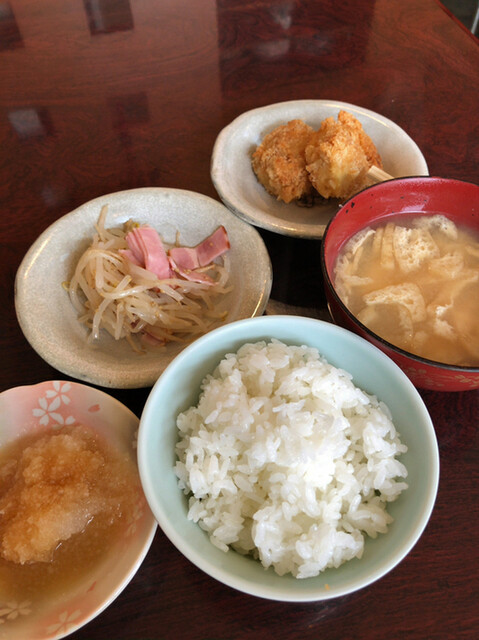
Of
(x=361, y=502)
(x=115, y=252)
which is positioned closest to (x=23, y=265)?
(x=115, y=252)

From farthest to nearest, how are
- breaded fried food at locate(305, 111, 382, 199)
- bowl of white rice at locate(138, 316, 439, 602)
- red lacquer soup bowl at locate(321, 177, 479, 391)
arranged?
breaded fried food at locate(305, 111, 382, 199) < red lacquer soup bowl at locate(321, 177, 479, 391) < bowl of white rice at locate(138, 316, 439, 602)

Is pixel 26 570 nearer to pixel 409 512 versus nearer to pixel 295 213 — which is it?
pixel 409 512

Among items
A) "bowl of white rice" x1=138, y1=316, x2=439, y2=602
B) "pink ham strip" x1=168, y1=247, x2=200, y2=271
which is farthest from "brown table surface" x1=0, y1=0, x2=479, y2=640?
"pink ham strip" x1=168, y1=247, x2=200, y2=271

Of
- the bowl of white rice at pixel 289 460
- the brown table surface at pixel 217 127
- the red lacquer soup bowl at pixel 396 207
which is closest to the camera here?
the bowl of white rice at pixel 289 460

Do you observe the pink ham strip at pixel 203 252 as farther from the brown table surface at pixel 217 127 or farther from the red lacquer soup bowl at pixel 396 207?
the red lacquer soup bowl at pixel 396 207

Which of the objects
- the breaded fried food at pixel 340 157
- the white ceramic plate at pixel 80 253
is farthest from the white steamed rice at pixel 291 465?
the breaded fried food at pixel 340 157

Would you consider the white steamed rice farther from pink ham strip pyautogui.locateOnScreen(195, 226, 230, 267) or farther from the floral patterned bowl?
pink ham strip pyautogui.locateOnScreen(195, 226, 230, 267)
